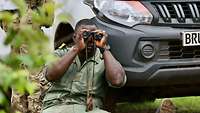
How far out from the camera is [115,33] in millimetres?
4508

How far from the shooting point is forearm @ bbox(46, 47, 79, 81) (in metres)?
3.86

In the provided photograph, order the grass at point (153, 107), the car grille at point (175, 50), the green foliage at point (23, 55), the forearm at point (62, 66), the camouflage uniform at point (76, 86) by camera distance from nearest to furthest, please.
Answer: the green foliage at point (23, 55), the forearm at point (62, 66), the camouflage uniform at point (76, 86), the car grille at point (175, 50), the grass at point (153, 107)

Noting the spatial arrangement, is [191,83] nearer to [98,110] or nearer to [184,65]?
[184,65]

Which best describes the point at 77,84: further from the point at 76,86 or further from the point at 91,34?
the point at 91,34

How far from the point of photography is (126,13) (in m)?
4.54

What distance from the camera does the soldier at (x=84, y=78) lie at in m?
3.93

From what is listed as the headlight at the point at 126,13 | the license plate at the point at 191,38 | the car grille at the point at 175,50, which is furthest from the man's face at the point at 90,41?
the license plate at the point at 191,38

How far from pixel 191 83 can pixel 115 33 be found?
81cm

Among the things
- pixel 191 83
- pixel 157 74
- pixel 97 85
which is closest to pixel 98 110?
pixel 97 85

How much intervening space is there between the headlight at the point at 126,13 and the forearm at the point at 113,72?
2.14 ft

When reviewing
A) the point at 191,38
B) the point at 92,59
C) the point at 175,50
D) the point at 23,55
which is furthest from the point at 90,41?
the point at 23,55

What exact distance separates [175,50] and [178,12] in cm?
33

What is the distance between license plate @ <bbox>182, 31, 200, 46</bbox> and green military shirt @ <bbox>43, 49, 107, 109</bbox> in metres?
0.80

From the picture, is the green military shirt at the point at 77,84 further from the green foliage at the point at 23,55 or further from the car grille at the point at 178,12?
the green foliage at the point at 23,55
